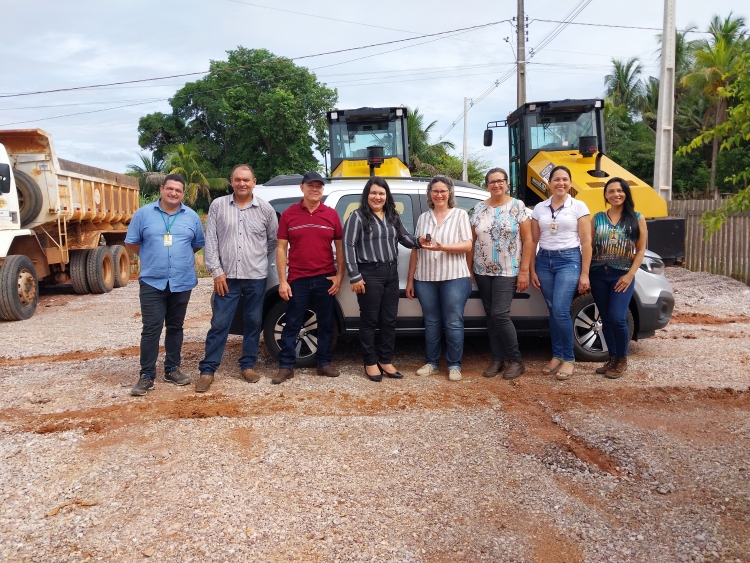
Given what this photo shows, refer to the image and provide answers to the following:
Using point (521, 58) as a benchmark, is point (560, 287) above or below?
below

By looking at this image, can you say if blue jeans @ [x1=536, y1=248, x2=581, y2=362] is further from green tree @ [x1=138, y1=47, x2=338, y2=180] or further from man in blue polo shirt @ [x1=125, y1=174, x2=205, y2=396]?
green tree @ [x1=138, y1=47, x2=338, y2=180]

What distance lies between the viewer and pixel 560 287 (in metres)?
5.48

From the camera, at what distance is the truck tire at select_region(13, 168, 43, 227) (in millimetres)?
10969

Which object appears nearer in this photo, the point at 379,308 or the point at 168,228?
the point at 168,228

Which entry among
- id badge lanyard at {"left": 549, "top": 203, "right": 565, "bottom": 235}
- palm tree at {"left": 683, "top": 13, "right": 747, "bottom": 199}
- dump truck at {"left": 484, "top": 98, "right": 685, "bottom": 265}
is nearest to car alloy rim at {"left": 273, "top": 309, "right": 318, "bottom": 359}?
id badge lanyard at {"left": 549, "top": 203, "right": 565, "bottom": 235}

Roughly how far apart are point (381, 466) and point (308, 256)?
216 centimetres

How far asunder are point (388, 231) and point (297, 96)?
34.6 metres

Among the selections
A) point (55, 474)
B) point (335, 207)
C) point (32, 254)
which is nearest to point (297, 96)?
point (32, 254)

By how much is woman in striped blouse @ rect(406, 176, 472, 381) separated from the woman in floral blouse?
137 millimetres

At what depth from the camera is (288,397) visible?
526 centimetres

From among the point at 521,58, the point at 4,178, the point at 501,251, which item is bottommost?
the point at 501,251

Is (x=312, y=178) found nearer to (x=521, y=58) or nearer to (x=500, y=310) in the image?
(x=500, y=310)

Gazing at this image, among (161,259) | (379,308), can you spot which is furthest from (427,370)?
(161,259)

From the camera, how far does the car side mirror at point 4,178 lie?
9.45m
